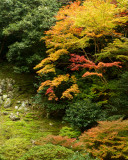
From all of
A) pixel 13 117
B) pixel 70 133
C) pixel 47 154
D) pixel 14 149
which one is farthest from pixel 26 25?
pixel 47 154

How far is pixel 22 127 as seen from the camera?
6.16 metres

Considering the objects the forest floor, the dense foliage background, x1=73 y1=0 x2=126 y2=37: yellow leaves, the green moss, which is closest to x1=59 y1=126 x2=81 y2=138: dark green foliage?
the dense foliage background

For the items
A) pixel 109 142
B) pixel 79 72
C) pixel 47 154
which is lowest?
pixel 109 142

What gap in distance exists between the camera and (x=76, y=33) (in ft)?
24.5

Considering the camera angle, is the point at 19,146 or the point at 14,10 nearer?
the point at 19,146

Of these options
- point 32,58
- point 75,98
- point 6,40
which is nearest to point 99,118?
point 75,98

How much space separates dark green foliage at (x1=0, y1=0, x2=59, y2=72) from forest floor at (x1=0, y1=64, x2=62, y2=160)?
1.46 m

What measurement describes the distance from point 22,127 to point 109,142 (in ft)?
12.1

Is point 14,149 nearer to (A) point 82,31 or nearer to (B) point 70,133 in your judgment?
(B) point 70,133

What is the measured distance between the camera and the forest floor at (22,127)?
4.00 m

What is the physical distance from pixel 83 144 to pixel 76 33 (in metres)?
5.23

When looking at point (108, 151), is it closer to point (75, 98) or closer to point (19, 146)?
point (19, 146)

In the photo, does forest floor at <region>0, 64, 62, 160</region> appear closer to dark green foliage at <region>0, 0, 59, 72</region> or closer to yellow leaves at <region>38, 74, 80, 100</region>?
yellow leaves at <region>38, 74, 80, 100</region>

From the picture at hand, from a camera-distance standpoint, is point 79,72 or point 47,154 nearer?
Result: point 47,154
